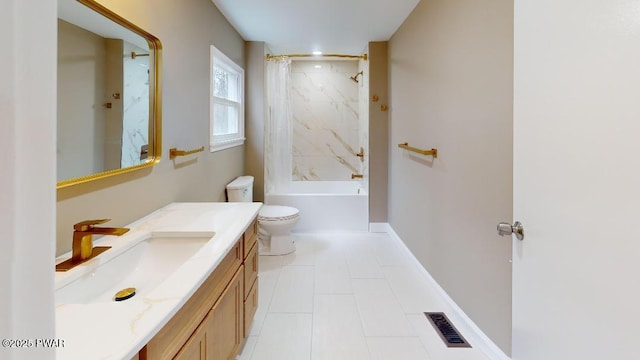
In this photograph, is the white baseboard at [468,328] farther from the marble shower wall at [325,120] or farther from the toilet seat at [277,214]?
the marble shower wall at [325,120]

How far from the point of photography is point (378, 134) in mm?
4223

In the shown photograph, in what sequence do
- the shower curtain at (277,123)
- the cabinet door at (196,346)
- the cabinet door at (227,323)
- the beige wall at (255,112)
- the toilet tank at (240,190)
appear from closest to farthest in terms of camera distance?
the cabinet door at (196,346), the cabinet door at (227,323), the toilet tank at (240,190), the beige wall at (255,112), the shower curtain at (277,123)

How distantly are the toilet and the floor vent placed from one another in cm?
160

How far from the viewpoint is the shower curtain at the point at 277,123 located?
4.25 meters

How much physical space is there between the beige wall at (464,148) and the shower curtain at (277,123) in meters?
1.57

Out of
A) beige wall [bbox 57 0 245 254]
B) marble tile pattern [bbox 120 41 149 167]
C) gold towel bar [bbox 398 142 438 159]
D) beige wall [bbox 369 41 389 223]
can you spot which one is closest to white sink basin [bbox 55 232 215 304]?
beige wall [bbox 57 0 245 254]

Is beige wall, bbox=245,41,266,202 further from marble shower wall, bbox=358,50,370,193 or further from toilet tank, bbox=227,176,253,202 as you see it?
marble shower wall, bbox=358,50,370,193

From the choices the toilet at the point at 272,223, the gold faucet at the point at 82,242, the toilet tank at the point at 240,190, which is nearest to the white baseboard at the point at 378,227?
the toilet at the point at 272,223

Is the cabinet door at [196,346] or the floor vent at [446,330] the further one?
the floor vent at [446,330]

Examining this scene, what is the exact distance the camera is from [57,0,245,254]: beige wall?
1.41m

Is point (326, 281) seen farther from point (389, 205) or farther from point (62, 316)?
point (62, 316)

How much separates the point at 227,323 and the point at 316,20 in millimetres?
2871
